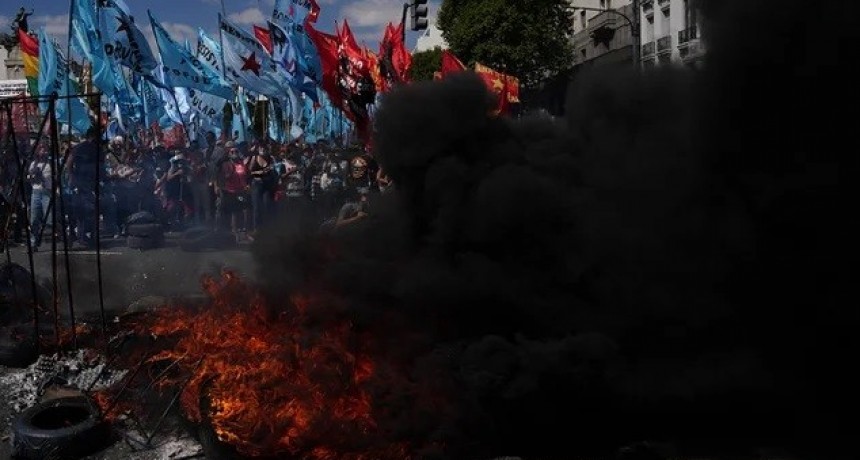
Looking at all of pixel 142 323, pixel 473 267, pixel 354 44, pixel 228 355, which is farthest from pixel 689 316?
pixel 354 44

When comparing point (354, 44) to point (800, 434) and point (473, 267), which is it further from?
point (800, 434)

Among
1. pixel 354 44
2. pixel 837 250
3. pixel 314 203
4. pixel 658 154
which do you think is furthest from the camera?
pixel 354 44

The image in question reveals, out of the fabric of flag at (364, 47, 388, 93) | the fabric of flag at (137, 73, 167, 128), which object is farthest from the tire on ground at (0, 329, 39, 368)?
the fabric of flag at (137, 73, 167, 128)

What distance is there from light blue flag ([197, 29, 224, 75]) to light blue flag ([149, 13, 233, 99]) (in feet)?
4.92

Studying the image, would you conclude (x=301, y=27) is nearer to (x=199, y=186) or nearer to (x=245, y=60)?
(x=245, y=60)

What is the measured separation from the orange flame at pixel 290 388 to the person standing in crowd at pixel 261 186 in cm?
899

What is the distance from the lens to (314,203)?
49.7 feet

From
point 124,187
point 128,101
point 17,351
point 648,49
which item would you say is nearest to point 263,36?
point 128,101

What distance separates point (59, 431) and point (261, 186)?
9836 millimetres

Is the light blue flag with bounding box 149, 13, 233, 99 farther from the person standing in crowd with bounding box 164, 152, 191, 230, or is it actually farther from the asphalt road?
the asphalt road

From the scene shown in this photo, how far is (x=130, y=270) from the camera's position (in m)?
12.7

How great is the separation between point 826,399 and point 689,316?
99 cm

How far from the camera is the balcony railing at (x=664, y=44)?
38713mm

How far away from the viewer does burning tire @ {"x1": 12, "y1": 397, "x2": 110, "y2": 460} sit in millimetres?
5898
